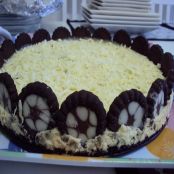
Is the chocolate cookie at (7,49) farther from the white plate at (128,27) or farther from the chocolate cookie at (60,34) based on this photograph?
the white plate at (128,27)

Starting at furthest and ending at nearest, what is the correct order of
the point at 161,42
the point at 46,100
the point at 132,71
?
the point at 161,42 < the point at 132,71 < the point at 46,100

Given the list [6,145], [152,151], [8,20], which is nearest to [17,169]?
[6,145]

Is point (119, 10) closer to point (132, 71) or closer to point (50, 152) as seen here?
point (132, 71)

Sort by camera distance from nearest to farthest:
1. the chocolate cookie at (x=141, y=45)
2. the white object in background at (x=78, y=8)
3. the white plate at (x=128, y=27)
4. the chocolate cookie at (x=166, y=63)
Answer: the chocolate cookie at (x=166, y=63) < the chocolate cookie at (x=141, y=45) < the white plate at (x=128, y=27) < the white object in background at (x=78, y=8)

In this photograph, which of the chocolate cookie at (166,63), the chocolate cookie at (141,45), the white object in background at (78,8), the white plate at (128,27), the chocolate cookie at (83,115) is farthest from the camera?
the white object in background at (78,8)

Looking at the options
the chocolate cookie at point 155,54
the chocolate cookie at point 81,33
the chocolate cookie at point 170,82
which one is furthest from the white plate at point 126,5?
the chocolate cookie at point 170,82

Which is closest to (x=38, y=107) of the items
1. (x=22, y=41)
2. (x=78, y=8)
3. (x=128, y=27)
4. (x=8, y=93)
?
(x=8, y=93)

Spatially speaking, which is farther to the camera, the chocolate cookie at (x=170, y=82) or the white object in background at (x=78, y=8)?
the white object in background at (x=78, y=8)
